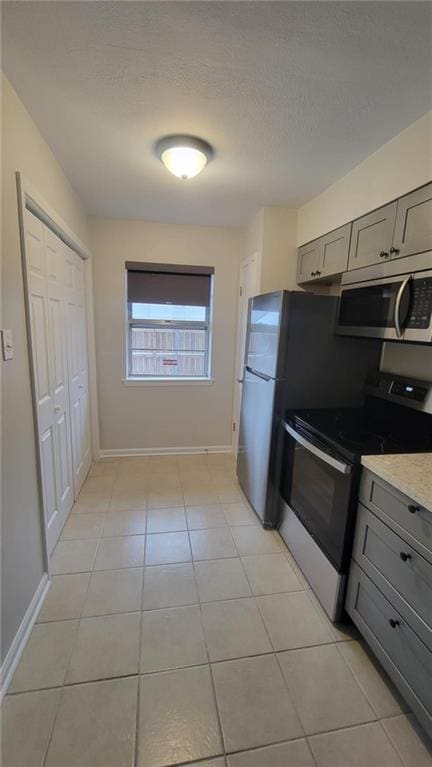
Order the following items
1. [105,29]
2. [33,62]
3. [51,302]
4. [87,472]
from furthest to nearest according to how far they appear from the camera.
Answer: [87,472] → [51,302] → [33,62] → [105,29]

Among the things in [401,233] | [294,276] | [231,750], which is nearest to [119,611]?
[231,750]

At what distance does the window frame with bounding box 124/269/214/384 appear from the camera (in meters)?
3.27

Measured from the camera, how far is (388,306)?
1.61 m

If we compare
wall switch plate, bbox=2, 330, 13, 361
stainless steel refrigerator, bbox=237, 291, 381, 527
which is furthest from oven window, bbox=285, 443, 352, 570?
wall switch plate, bbox=2, 330, 13, 361

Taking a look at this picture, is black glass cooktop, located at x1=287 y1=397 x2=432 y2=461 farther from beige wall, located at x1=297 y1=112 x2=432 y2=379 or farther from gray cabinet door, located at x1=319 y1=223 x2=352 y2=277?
gray cabinet door, located at x1=319 y1=223 x2=352 y2=277

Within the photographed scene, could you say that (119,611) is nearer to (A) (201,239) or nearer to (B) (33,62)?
(B) (33,62)

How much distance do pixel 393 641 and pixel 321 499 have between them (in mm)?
618

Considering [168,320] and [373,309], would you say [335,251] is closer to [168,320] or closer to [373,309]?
[373,309]

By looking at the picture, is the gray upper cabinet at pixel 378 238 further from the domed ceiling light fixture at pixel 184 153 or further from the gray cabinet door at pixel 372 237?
the domed ceiling light fixture at pixel 184 153

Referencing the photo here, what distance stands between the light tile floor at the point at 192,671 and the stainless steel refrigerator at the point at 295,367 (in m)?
0.61

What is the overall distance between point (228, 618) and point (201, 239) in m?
3.06

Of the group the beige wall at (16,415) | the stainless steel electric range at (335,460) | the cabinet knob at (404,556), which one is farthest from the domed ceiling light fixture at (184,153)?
the cabinet knob at (404,556)

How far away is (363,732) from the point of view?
116 centimetres

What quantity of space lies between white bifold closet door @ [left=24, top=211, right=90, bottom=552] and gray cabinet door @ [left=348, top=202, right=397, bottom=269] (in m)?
1.76
